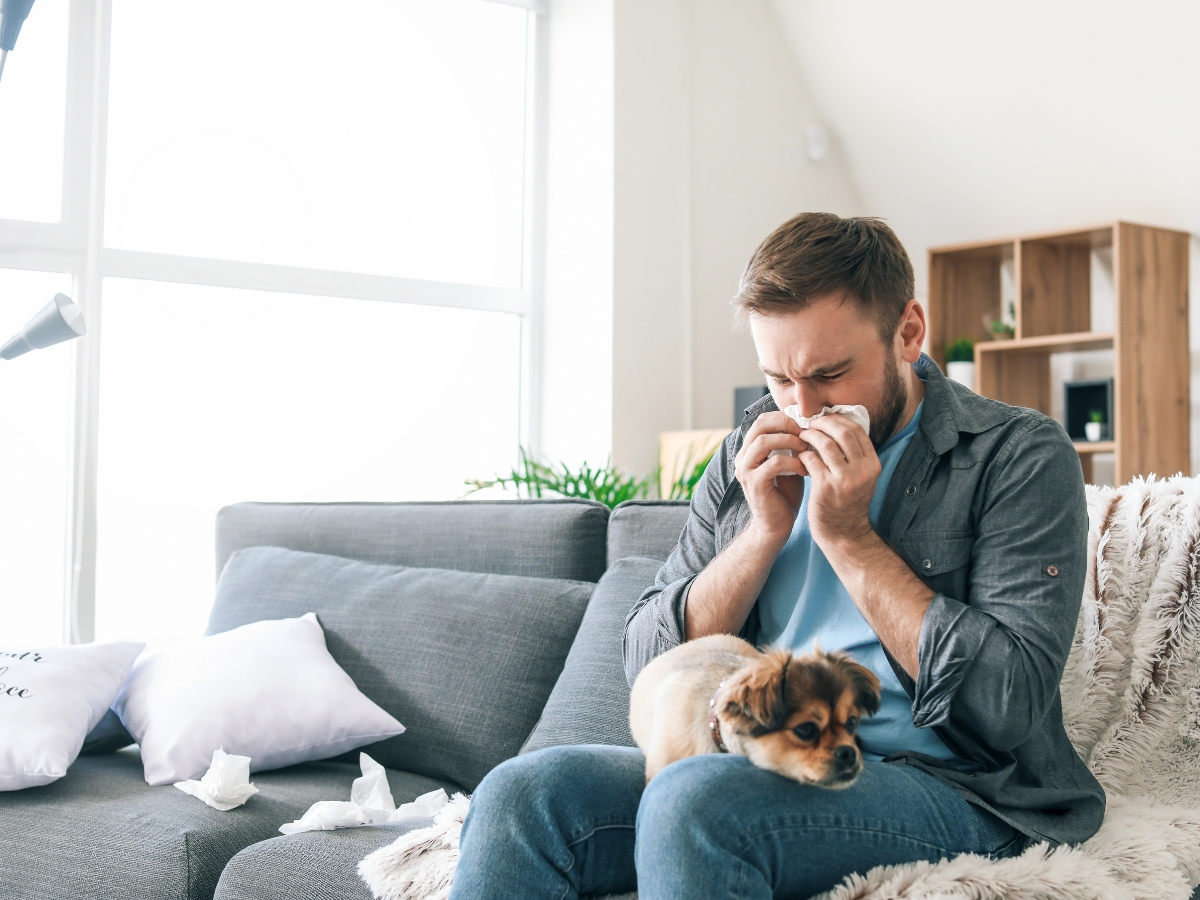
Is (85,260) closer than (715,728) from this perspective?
No

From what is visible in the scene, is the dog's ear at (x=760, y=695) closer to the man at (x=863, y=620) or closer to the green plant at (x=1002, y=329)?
the man at (x=863, y=620)

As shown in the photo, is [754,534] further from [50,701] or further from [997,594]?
[50,701]

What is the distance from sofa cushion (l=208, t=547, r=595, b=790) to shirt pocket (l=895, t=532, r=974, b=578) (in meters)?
0.87

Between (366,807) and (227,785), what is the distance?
0.76 ft

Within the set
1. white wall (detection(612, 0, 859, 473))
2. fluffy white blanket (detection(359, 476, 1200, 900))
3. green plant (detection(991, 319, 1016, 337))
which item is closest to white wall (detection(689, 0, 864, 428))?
white wall (detection(612, 0, 859, 473))

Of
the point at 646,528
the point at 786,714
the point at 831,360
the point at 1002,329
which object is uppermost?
the point at 1002,329

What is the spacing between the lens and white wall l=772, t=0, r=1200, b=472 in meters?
3.59

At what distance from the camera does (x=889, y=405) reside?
1.40 metres

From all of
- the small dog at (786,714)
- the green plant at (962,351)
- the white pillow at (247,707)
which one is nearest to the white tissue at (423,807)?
the white pillow at (247,707)

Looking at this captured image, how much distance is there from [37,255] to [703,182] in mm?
2469

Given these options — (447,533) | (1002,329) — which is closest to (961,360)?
(1002,329)

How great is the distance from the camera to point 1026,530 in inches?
49.1

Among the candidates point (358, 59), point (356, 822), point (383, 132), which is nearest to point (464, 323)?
point (383, 132)

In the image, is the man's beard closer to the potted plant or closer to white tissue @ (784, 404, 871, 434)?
white tissue @ (784, 404, 871, 434)
